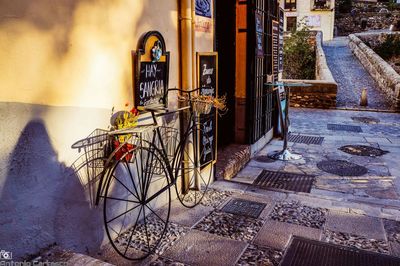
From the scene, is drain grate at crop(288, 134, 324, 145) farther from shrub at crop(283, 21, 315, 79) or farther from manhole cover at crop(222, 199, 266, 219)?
shrub at crop(283, 21, 315, 79)

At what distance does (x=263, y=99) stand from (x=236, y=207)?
383cm

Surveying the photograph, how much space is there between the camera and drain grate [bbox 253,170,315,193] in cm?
527

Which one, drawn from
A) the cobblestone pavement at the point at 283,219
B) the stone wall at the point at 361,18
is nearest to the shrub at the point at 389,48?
the stone wall at the point at 361,18

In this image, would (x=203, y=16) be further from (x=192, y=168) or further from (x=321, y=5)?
(x=321, y=5)

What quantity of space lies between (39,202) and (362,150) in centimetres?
677

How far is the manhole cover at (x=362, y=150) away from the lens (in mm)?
7105

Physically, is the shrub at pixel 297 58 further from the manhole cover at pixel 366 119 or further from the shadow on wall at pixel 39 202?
the shadow on wall at pixel 39 202

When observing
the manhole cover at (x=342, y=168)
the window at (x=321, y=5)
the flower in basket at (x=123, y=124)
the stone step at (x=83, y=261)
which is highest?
the window at (x=321, y=5)

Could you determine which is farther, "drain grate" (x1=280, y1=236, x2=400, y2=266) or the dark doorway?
the dark doorway

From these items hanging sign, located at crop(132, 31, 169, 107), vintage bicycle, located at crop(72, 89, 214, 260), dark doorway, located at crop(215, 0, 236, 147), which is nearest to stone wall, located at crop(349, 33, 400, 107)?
dark doorway, located at crop(215, 0, 236, 147)

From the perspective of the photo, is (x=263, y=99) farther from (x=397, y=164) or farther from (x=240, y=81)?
(x=397, y=164)

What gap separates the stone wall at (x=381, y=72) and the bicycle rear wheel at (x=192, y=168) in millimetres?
10136

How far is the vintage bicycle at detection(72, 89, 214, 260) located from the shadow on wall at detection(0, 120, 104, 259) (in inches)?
8.4

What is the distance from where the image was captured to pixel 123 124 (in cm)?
308
